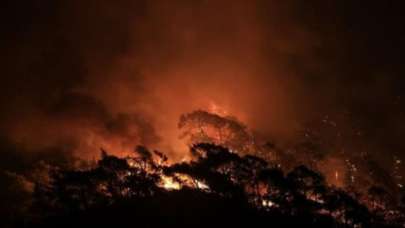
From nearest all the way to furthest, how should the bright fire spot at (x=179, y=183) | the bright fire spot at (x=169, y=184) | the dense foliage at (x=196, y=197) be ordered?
the dense foliage at (x=196, y=197), the bright fire spot at (x=179, y=183), the bright fire spot at (x=169, y=184)

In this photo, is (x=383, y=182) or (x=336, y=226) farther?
(x=383, y=182)

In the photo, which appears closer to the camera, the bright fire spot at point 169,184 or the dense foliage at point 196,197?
the dense foliage at point 196,197

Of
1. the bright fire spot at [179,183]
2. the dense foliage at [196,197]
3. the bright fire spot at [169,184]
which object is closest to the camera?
the dense foliage at [196,197]

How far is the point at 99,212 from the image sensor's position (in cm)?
4175

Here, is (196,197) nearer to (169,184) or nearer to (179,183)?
(179,183)

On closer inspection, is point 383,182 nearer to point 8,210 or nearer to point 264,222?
point 264,222

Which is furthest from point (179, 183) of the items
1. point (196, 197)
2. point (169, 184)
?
point (196, 197)

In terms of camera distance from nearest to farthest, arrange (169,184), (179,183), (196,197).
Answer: (196,197), (179,183), (169,184)

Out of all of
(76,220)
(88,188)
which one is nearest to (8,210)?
(88,188)

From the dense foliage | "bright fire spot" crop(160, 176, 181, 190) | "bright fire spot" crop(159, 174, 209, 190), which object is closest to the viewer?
the dense foliage

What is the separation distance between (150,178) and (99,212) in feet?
23.3

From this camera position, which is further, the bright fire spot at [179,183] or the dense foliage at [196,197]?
the bright fire spot at [179,183]

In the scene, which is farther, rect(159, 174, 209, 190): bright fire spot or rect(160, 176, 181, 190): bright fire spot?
rect(160, 176, 181, 190): bright fire spot

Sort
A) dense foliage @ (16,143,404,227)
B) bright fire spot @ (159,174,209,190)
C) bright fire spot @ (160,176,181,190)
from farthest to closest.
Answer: bright fire spot @ (160,176,181,190) → bright fire spot @ (159,174,209,190) → dense foliage @ (16,143,404,227)
